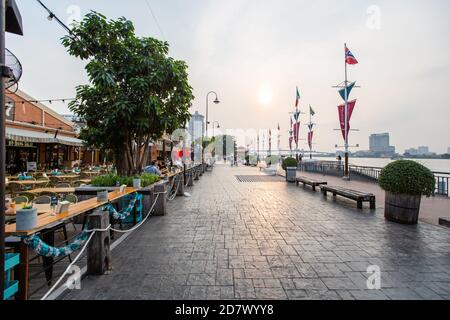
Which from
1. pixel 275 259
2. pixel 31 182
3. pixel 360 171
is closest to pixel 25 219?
pixel 275 259

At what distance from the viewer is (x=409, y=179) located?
20.3 feet

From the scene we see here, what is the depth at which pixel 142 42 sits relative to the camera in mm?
7820

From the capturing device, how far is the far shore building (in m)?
15.2

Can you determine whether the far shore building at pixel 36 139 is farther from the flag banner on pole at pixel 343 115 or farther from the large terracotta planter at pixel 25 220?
the flag banner on pole at pixel 343 115

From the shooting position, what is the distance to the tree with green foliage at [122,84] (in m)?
7.13

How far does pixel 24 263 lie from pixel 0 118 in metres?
1.75

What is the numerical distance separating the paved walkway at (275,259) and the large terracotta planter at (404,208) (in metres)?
0.27

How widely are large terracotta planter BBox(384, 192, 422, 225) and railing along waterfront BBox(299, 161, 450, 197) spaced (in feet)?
18.7

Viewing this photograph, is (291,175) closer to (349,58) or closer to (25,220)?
(349,58)

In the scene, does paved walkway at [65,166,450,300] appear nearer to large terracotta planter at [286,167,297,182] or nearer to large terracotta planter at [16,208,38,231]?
large terracotta planter at [16,208,38,231]

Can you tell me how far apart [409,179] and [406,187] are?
22 centimetres

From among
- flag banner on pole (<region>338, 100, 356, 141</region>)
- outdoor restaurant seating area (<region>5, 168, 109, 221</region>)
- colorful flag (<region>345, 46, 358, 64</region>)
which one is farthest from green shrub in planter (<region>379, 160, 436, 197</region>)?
colorful flag (<region>345, 46, 358, 64</region>)
